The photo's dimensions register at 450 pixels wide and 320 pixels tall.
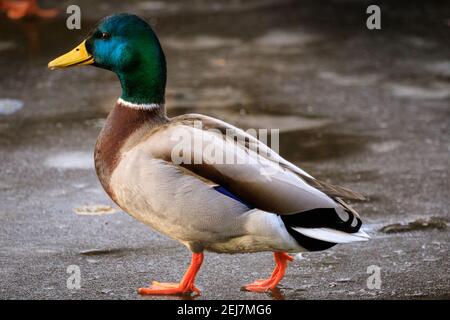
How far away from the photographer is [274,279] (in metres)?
4.57

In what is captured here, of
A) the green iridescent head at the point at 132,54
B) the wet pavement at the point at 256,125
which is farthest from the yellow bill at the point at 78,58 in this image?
the wet pavement at the point at 256,125

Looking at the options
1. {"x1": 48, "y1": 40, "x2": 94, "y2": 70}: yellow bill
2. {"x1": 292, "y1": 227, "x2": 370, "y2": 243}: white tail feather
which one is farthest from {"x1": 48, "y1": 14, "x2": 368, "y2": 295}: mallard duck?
{"x1": 48, "y1": 40, "x2": 94, "y2": 70}: yellow bill

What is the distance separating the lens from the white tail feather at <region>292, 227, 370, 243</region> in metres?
4.13

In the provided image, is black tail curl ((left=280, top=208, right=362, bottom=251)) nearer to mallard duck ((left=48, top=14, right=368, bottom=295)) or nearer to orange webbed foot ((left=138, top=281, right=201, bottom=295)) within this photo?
mallard duck ((left=48, top=14, right=368, bottom=295))

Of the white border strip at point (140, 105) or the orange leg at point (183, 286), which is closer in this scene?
the orange leg at point (183, 286)

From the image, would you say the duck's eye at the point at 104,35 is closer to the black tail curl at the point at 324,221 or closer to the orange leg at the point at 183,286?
the orange leg at the point at 183,286

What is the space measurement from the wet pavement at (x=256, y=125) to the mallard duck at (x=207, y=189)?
0.31m

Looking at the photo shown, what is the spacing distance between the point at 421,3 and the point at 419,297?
6779 mm

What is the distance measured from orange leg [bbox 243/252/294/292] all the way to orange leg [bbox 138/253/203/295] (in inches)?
9.7

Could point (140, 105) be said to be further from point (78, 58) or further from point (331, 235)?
point (331, 235)

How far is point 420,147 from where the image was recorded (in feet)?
22.2

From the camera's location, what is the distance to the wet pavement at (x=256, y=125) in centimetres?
476

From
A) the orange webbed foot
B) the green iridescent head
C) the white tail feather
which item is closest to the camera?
the white tail feather
